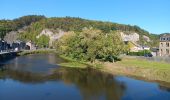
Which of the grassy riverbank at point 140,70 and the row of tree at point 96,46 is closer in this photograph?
the grassy riverbank at point 140,70

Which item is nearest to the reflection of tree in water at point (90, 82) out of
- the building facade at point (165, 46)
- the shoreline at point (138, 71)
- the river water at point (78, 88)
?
the river water at point (78, 88)

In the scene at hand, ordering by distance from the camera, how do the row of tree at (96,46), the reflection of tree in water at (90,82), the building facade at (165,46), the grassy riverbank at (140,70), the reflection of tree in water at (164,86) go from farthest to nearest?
the building facade at (165,46) → the row of tree at (96,46) → the grassy riverbank at (140,70) → the reflection of tree in water at (164,86) → the reflection of tree in water at (90,82)

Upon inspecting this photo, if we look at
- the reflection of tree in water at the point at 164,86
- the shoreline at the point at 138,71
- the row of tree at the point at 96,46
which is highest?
the row of tree at the point at 96,46

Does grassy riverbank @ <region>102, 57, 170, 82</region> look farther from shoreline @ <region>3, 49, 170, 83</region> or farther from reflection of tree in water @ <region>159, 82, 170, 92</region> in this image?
reflection of tree in water @ <region>159, 82, 170, 92</region>

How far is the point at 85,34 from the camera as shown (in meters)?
111

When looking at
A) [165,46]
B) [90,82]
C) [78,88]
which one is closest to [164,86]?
[90,82]

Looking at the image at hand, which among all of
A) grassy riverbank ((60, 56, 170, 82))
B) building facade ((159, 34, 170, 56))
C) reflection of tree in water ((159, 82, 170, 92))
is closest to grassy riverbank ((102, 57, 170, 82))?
grassy riverbank ((60, 56, 170, 82))

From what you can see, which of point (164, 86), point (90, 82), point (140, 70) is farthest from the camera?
point (140, 70)

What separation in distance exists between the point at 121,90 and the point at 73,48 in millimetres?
61798

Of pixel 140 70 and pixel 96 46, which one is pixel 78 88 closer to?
pixel 140 70

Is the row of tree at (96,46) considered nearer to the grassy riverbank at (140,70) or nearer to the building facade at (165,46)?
the grassy riverbank at (140,70)

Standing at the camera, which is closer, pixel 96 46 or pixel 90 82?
pixel 90 82

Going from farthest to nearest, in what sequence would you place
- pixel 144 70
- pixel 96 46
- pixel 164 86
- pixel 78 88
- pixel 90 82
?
pixel 96 46
pixel 144 70
pixel 90 82
pixel 164 86
pixel 78 88

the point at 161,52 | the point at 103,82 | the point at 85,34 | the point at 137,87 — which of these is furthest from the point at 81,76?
the point at 161,52
